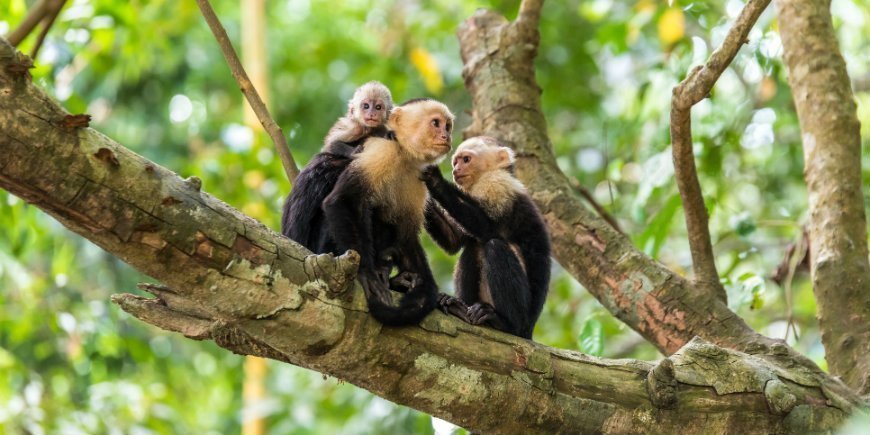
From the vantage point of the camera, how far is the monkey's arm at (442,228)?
4.37 metres

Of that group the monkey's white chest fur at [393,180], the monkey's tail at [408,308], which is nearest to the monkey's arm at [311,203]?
the monkey's white chest fur at [393,180]

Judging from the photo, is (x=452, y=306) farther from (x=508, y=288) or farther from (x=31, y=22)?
(x=31, y=22)

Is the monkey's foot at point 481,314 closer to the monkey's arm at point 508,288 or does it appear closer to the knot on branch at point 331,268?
the monkey's arm at point 508,288

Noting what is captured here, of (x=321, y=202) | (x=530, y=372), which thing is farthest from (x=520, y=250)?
(x=530, y=372)

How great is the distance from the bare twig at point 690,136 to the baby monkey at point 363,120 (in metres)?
1.46

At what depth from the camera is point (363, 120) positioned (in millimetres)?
4852

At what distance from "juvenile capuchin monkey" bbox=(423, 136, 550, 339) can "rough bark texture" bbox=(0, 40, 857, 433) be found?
0.61m

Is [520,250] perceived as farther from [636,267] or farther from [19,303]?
[19,303]

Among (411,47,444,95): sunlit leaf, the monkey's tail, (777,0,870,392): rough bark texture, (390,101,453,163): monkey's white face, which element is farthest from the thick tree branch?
(411,47,444,95): sunlit leaf

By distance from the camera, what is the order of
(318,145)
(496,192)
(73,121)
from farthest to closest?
(318,145), (496,192), (73,121)

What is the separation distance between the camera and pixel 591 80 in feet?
32.7

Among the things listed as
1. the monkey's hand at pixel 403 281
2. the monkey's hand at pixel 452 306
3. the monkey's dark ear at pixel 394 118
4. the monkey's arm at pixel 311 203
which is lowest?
the monkey's hand at pixel 452 306

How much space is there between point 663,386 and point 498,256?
109 cm

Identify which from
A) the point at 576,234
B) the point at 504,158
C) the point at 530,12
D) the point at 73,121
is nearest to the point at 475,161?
the point at 504,158
